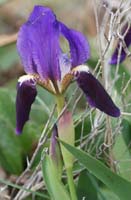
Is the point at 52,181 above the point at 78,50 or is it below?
below

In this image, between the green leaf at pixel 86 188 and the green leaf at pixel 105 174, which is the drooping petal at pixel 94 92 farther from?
the green leaf at pixel 86 188

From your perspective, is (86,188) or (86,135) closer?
(86,188)

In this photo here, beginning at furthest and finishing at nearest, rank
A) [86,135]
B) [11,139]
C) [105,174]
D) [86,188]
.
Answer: [11,139], [86,135], [86,188], [105,174]

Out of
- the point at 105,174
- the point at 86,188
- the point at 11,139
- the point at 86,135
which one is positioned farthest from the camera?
the point at 11,139

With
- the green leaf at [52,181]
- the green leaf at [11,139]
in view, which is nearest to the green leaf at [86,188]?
the green leaf at [52,181]

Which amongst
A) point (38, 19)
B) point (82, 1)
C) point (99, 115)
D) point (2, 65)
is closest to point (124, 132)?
point (99, 115)

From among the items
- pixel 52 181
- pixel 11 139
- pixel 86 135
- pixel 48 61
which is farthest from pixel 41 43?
pixel 11 139

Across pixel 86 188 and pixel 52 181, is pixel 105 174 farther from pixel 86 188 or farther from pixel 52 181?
pixel 86 188

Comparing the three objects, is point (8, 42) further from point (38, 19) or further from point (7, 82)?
point (38, 19)
